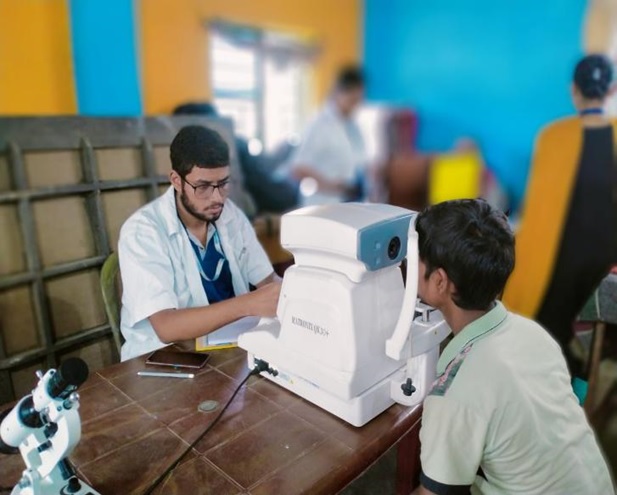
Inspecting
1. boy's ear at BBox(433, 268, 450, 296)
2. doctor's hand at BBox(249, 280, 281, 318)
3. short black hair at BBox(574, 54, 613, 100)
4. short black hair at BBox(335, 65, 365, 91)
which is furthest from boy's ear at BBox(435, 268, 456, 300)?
short black hair at BBox(335, 65, 365, 91)

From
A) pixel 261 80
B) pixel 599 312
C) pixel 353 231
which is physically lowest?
pixel 599 312

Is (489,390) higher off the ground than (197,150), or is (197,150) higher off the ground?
(197,150)

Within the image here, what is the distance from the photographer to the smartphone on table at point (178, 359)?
118 cm

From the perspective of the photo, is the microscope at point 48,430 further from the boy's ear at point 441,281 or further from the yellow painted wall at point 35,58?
the yellow painted wall at point 35,58

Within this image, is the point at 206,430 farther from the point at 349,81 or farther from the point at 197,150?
the point at 349,81

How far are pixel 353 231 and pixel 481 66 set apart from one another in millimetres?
4888

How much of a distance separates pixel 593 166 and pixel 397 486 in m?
1.78

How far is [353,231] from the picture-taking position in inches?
34.5

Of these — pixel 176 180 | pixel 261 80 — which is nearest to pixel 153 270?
pixel 176 180

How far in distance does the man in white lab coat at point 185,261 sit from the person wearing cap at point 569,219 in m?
1.44

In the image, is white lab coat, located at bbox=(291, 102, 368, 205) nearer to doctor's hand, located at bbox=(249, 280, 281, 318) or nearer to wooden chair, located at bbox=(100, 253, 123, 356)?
wooden chair, located at bbox=(100, 253, 123, 356)

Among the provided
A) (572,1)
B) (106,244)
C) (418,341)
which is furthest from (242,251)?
(572,1)

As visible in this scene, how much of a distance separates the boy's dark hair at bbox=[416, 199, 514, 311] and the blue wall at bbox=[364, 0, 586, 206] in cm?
420

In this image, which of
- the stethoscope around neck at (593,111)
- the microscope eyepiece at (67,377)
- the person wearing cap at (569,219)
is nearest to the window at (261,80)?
the person wearing cap at (569,219)
